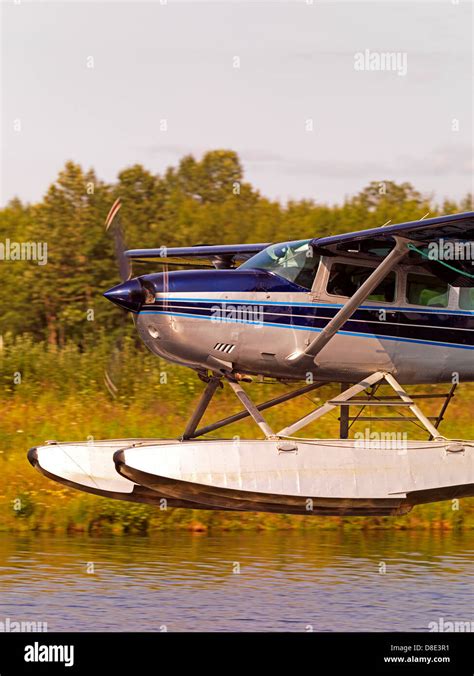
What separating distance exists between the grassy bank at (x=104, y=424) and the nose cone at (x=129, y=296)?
2.42 metres

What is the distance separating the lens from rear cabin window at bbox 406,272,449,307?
1279 centimetres

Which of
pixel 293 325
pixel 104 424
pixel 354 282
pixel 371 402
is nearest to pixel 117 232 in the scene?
pixel 293 325

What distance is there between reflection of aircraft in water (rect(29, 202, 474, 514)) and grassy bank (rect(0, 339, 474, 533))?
6.91 feet

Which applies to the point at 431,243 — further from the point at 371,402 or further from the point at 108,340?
the point at 108,340

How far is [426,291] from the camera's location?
507 inches

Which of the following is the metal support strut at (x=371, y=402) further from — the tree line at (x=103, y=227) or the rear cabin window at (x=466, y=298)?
the tree line at (x=103, y=227)

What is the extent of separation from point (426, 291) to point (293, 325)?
1.52 m

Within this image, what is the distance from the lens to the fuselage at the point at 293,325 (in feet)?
38.9
